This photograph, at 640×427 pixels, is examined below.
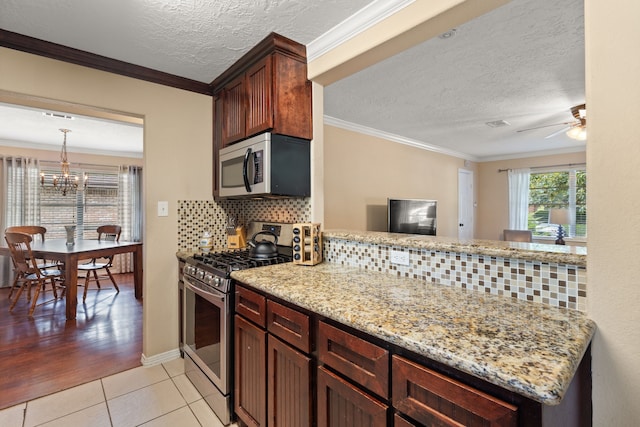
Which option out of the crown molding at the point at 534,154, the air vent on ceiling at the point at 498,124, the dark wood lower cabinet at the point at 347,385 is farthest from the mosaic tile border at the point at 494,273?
the crown molding at the point at 534,154

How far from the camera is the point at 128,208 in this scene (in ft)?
18.7

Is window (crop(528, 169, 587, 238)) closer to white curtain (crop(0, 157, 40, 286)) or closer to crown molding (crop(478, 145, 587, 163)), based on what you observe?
crown molding (crop(478, 145, 587, 163))

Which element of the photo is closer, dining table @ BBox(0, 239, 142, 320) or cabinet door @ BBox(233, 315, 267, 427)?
cabinet door @ BBox(233, 315, 267, 427)

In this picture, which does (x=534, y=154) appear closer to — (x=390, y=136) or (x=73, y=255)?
(x=390, y=136)

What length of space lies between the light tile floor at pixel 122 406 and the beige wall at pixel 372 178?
7.49 ft

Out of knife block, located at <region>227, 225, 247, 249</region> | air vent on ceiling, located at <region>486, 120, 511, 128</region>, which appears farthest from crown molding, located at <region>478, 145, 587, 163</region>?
knife block, located at <region>227, 225, 247, 249</region>

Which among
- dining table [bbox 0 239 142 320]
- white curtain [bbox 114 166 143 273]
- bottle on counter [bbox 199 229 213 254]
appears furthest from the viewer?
white curtain [bbox 114 166 143 273]

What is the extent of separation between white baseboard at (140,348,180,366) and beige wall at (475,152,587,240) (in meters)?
6.27

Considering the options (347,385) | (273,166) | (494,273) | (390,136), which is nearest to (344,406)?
(347,385)

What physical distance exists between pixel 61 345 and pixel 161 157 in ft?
6.50

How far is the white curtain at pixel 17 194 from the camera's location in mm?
4578

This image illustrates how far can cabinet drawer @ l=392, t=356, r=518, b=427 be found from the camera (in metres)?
0.68

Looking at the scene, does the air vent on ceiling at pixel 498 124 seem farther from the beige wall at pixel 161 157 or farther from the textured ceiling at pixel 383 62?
the beige wall at pixel 161 157

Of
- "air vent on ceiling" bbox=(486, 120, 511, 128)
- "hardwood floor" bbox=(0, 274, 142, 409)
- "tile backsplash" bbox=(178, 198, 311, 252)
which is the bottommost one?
"hardwood floor" bbox=(0, 274, 142, 409)
